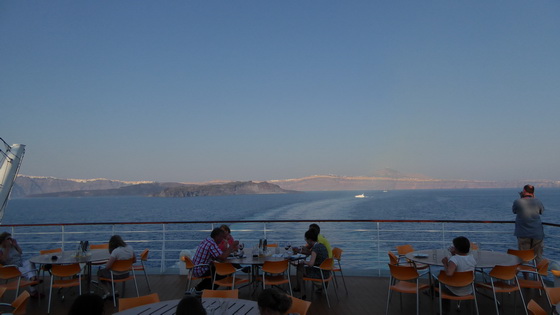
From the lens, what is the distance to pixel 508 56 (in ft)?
58.0

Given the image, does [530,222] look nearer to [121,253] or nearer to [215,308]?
[215,308]

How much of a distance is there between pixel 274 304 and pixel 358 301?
3278 millimetres

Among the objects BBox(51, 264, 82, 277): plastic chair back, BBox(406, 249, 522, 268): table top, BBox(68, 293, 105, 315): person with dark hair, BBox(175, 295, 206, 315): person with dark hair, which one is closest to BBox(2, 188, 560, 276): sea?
BBox(406, 249, 522, 268): table top

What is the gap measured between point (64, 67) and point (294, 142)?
17569 mm

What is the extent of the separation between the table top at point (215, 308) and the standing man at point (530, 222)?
15.1 ft

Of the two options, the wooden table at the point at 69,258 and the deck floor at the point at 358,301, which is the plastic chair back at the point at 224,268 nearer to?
the deck floor at the point at 358,301

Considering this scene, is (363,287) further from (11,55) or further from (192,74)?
(11,55)

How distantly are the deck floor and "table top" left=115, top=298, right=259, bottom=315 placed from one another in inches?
82.1

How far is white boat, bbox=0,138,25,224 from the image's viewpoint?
35.6 ft

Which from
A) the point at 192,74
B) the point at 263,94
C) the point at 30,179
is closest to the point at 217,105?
the point at 263,94

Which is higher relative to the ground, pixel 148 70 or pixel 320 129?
pixel 148 70

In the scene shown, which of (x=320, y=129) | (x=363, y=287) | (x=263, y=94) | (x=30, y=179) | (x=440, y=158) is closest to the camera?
(x=363, y=287)

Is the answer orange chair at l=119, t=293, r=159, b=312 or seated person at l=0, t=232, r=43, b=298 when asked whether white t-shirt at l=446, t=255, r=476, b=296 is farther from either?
seated person at l=0, t=232, r=43, b=298

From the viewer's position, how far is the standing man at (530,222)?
17.1ft
